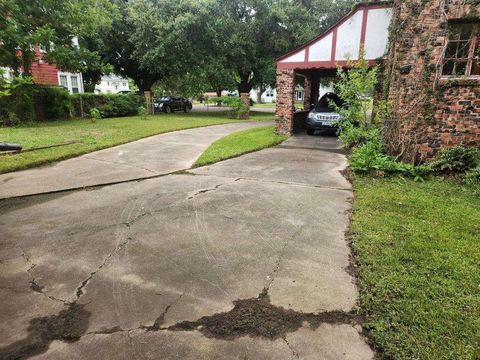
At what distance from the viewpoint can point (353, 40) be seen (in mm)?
10805

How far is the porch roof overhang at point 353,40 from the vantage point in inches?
404

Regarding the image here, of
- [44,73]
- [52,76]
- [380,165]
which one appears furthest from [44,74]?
[380,165]

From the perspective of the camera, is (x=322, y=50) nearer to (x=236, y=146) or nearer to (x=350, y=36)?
(x=350, y=36)

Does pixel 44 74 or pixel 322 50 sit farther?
pixel 44 74

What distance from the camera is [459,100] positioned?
6.80 metres

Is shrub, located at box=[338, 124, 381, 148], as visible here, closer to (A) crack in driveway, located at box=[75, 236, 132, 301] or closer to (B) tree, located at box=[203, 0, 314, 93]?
(A) crack in driveway, located at box=[75, 236, 132, 301]

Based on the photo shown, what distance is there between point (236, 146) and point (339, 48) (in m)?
4.98

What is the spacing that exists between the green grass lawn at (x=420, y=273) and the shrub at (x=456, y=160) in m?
1.46

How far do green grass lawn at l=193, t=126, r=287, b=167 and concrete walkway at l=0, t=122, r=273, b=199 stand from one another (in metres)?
0.35

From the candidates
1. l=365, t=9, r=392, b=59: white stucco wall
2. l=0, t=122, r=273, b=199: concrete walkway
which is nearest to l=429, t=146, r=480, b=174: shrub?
l=365, t=9, r=392, b=59: white stucco wall

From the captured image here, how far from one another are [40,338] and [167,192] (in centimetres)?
370

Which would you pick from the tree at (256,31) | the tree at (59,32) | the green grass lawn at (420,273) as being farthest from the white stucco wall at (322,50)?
the tree at (256,31)

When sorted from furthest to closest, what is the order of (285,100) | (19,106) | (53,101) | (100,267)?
(53,101) → (19,106) → (285,100) → (100,267)

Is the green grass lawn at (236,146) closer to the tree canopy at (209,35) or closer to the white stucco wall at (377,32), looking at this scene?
the white stucco wall at (377,32)
